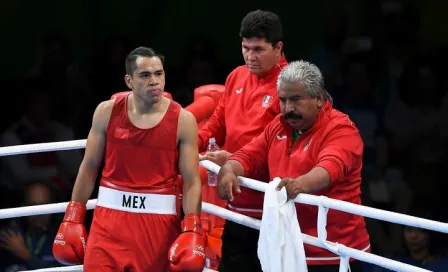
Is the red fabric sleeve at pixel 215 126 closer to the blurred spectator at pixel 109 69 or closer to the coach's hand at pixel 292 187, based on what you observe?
the coach's hand at pixel 292 187

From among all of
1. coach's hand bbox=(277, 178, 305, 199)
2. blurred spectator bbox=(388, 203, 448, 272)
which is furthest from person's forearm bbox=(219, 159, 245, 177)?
blurred spectator bbox=(388, 203, 448, 272)

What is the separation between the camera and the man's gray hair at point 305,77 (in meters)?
3.32

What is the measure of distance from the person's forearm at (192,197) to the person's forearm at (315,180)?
0.43 metres

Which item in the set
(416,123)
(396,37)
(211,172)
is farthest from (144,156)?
(396,37)

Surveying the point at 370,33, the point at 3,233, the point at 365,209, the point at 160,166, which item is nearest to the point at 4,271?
the point at 3,233

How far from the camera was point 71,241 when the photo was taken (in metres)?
3.47

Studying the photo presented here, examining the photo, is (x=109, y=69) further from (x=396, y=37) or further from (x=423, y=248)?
(x=423, y=248)

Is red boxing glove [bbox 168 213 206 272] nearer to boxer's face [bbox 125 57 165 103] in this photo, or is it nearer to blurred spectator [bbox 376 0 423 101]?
boxer's face [bbox 125 57 165 103]

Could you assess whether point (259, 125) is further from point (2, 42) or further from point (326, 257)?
point (2, 42)

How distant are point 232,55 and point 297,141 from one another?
13.1ft

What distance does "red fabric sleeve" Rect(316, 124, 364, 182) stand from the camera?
10.4 feet

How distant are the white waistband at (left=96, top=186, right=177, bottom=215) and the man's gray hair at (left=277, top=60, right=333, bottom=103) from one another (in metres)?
0.57

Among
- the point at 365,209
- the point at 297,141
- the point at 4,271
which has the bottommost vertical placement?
the point at 4,271

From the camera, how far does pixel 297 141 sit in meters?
3.38
